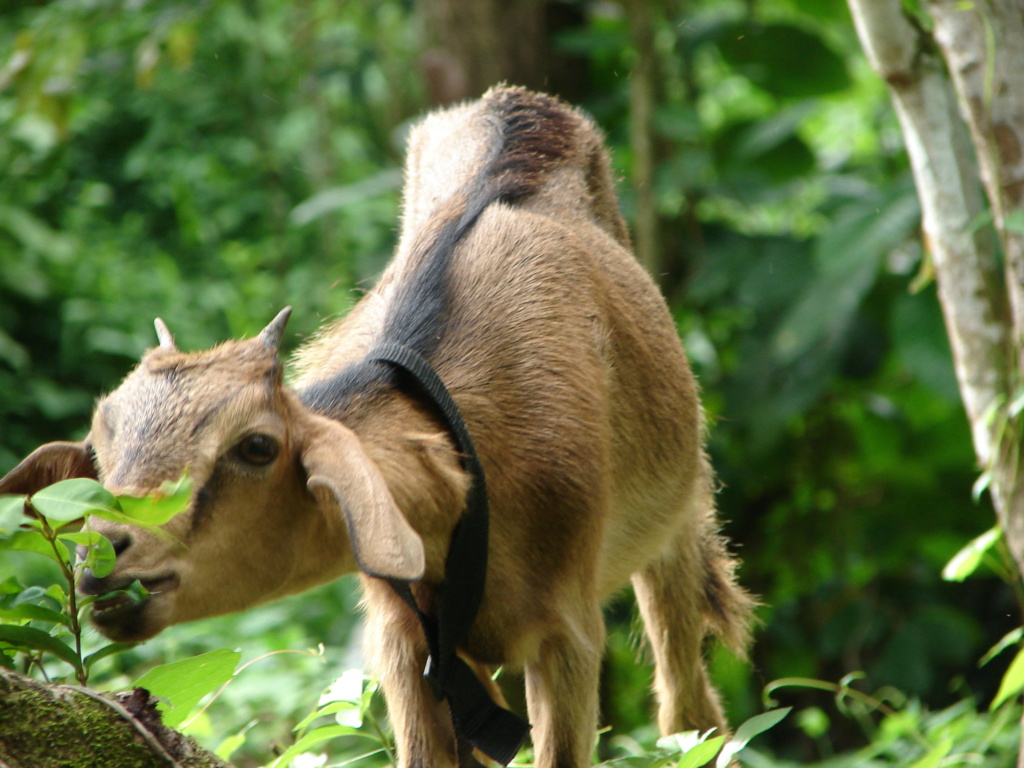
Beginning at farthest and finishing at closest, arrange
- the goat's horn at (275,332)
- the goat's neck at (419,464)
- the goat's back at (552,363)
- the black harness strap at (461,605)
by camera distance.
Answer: the goat's back at (552,363) → the black harness strap at (461,605) → the goat's neck at (419,464) → the goat's horn at (275,332)

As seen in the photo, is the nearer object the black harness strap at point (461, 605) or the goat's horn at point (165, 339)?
the goat's horn at point (165, 339)

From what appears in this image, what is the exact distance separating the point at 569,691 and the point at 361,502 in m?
1.21

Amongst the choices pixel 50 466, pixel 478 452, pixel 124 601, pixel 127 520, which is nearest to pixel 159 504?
pixel 127 520

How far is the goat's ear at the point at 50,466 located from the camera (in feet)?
7.97

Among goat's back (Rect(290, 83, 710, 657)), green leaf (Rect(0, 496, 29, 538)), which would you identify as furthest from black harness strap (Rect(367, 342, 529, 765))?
green leaf (Rect(0, 496, 29, 538))

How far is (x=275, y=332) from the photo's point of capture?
243cm

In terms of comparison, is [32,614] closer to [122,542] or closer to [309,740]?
[122,542]

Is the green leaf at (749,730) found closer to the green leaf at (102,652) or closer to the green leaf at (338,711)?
the green leaf at (338,711)

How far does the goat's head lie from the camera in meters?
2.06

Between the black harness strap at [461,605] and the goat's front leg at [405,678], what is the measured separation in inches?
4.5

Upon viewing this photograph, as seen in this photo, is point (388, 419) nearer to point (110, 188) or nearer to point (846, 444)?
point (846, 444)

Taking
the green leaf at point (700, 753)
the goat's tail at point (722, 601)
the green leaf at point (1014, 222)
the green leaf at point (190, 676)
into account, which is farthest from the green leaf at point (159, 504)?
the goat's tail at point (722, 601)

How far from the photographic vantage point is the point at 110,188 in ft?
28.6

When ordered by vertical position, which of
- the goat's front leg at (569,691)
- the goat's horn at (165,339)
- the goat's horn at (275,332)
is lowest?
the goat's front leg at (569,691)
